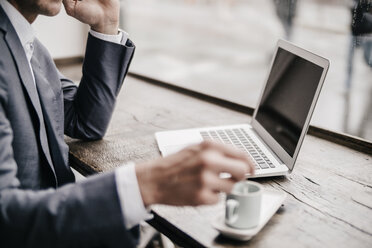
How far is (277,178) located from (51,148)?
0.63 metres

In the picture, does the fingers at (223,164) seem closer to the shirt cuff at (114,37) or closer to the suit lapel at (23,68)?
the suit lapel at (23,68)

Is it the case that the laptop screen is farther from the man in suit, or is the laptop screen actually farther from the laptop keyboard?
the man in suit

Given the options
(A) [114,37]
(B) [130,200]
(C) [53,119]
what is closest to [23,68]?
(C) [53,119]

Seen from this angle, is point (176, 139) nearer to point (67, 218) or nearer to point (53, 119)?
point (53, 119)

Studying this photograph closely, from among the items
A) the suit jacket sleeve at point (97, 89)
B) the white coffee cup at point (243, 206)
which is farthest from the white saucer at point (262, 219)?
the suit jacket sleeve at point (97, 89)

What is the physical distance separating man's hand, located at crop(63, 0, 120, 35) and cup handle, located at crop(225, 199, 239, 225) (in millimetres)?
788

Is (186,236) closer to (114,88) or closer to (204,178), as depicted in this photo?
(204,178)

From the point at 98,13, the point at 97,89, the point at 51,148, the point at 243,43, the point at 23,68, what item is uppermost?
the point at 98,13

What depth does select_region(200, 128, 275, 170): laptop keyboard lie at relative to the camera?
3.45ft

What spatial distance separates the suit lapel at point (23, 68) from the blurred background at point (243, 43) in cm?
79

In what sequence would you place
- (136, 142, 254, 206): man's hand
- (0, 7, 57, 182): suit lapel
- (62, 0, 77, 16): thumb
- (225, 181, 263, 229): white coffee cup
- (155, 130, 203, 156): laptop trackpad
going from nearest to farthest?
(136, 142, 254, 206): man's hand, (225, 181, 263, 229): white coffee cup, (0, 7, 57, 182): suit lapel, (155, 130, 203, 156): laptop trackpad, (62, 0, 77, 16): thumb

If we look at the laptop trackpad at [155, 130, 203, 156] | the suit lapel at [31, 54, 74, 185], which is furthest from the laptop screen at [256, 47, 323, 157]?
the suit lapel at [31, 54, 74, 185]

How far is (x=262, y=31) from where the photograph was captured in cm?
587

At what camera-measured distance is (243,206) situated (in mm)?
721
